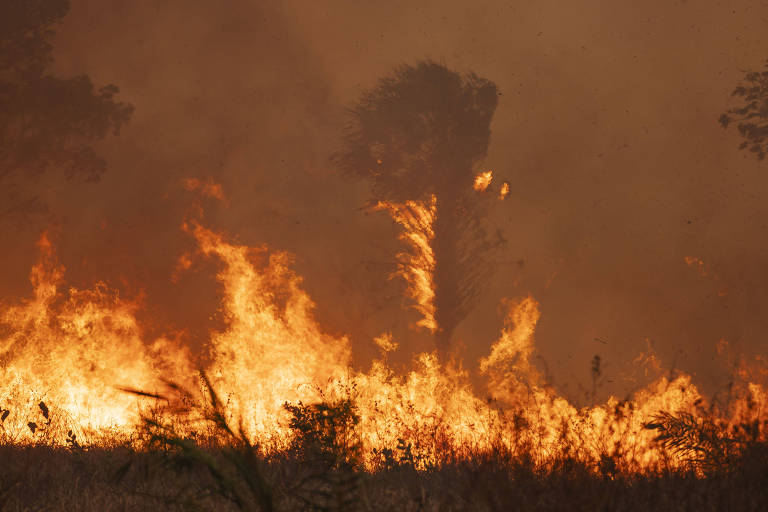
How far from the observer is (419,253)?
2528 cm

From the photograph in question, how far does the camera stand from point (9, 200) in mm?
22094

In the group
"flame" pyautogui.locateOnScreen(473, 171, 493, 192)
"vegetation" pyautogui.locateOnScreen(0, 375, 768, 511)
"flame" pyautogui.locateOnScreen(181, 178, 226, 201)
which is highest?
"flame" pyautogui.locateOnScreen(181, 178, 226, 201)

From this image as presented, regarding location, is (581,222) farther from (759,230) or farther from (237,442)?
(237,442)

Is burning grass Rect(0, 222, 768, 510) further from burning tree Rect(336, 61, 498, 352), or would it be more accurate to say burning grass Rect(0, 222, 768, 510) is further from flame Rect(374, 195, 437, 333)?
burning tree Rect(336, 61, 498, 352)

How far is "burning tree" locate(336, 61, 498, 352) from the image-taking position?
81.7 feet

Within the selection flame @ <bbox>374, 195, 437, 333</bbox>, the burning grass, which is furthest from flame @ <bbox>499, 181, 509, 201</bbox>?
the burning grass

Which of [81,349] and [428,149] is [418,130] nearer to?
[428,149]

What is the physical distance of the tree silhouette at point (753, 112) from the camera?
51.8 ft

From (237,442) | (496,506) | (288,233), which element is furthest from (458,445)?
(288,233)

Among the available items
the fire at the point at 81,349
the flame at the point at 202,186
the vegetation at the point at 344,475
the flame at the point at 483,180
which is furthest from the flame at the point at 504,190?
the vegetation at the point at 344,475

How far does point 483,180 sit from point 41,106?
46.9ft

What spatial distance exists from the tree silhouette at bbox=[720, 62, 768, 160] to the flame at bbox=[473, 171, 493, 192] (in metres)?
10.3

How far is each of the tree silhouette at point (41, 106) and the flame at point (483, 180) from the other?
38.1 feet

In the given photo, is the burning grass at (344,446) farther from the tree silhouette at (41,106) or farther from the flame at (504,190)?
the flame at (504,190)
